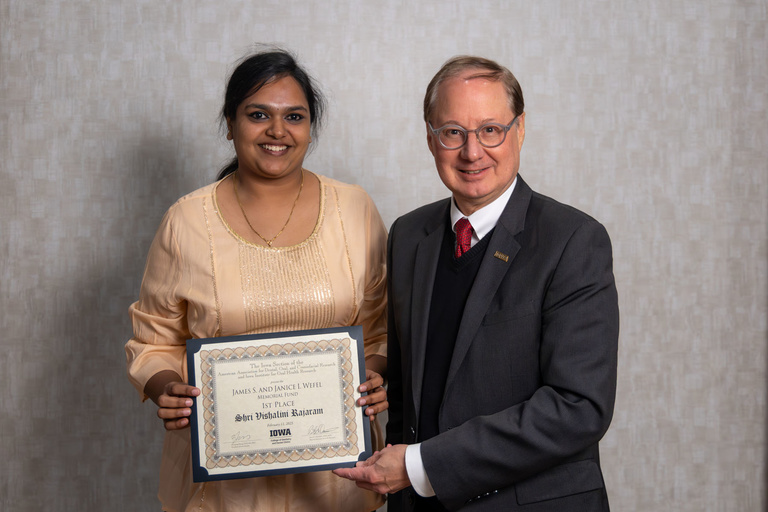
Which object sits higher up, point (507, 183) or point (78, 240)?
point (507, 183)

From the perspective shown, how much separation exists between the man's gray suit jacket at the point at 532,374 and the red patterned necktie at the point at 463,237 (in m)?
0.11

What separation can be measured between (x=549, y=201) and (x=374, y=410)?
28.1 inches

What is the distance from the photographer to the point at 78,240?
3.07m

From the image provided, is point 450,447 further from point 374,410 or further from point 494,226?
point 494,226

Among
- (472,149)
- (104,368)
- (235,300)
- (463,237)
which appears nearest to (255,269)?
(235,300)

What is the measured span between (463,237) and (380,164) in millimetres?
1350

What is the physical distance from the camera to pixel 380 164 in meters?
3.10

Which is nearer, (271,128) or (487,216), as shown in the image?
(487,216)

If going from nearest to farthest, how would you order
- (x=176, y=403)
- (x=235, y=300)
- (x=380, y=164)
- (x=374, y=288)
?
1. (x=176, y=403)
2. (x=235, y=300)
3. (x=374, y=288)
4. (x=380, y=164)

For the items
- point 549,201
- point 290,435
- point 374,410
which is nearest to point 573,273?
point 549,201

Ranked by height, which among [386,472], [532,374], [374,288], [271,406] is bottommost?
[386,472]

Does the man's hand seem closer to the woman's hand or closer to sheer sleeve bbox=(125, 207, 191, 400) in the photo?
the woman's hand
